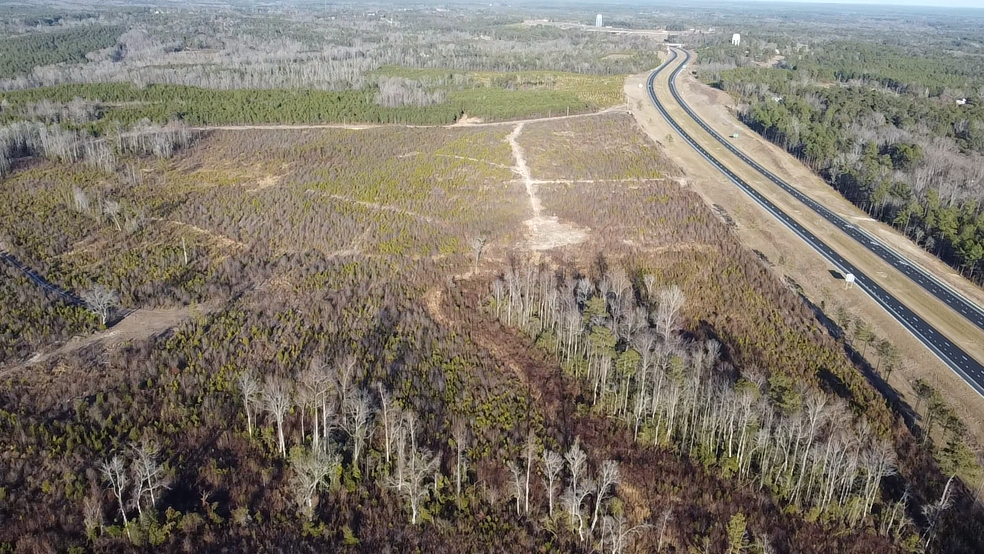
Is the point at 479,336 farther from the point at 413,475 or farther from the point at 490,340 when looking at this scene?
the point at 413,475

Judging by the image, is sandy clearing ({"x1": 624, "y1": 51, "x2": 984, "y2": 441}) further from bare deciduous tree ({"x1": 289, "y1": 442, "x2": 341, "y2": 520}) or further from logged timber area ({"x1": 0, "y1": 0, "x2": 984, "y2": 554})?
bare deciduous tree ({"x1": 289, "y1": 442, "x2": 341, "y2": 520})

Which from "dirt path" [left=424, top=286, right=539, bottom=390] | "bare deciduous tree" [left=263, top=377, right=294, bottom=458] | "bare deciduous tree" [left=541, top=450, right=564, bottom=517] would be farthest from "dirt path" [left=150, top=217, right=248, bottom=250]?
"bare deciduous tree" [left=541, top=450, right=564, bottom=517]

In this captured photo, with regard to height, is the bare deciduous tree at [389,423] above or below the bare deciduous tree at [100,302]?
below

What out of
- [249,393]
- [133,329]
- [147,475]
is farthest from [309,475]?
[133,329]

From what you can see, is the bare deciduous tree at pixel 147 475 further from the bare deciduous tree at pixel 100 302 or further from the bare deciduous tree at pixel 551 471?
the bare deciduous tree at pixel 551 471

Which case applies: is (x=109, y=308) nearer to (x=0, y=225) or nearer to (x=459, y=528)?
(x=0, y=225)

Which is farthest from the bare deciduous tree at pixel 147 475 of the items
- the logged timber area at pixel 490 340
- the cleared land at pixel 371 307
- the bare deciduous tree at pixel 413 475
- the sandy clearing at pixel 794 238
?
the sandy clearing at pixel 794 238

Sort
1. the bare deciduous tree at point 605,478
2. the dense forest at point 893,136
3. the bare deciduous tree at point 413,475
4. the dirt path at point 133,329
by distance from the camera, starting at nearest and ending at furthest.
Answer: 1. the bare deciduous tree at point 605,478
2. the bare deciduous tree at point 413,475
3. the dirt path at point 133,329
4. the dense forest at point 893,136
